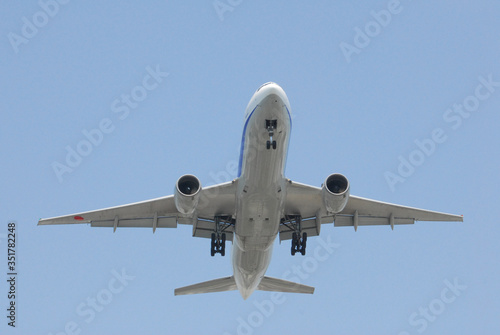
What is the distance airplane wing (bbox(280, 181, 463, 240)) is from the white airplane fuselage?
155 centimetres

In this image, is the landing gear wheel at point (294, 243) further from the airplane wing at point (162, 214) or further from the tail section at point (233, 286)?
the tail section at point (233, 286)

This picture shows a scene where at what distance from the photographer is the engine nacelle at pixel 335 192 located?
23297 mm

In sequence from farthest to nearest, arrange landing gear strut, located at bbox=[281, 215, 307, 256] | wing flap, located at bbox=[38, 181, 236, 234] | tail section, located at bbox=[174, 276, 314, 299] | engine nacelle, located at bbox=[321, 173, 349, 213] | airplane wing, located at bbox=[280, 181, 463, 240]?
tail section, located at bbox=[174, 276, 314, 299], landing gear strut, located at bbox=[281, 215, 307, 256], airplane wing, located at bbox=[280, 181, 463, 240], wing flap, located at bbox=[38, 181, 236, 234], engine nacelle, located at bbox=[321, 173, 349, 213]

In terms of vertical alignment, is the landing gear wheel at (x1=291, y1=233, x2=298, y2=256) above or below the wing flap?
below

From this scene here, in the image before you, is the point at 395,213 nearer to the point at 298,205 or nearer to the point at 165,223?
the point at 298,205

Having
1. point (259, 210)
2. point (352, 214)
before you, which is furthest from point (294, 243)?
point (259, 210)

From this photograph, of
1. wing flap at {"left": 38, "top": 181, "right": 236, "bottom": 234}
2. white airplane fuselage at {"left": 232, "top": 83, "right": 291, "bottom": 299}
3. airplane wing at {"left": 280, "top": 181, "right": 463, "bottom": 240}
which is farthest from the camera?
airplane wing at {"left": 280, "top": 181, "right": 463, "bottom": 240}

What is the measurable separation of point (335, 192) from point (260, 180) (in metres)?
2.94

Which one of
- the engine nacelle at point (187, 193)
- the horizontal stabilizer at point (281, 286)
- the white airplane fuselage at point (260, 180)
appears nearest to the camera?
the white airplane fuselage at point (260, 180)

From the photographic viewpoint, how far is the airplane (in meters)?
21.8

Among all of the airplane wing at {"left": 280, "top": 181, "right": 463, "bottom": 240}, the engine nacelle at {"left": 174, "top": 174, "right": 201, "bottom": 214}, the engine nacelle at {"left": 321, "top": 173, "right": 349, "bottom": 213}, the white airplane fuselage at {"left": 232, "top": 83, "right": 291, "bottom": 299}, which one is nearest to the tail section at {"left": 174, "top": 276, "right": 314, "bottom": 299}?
the airplane wing at {"left": 280, "top": 181, "right": 463, "bottom": 240}

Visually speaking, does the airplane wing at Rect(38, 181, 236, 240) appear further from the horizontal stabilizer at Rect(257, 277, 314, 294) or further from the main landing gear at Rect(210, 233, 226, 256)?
the horizontal stabilizer at Rect(257, 277, 314, 294)

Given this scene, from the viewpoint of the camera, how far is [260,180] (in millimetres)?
22531

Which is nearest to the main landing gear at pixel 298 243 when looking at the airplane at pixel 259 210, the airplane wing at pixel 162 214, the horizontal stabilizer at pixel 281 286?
the airplane at pixel 259 210
